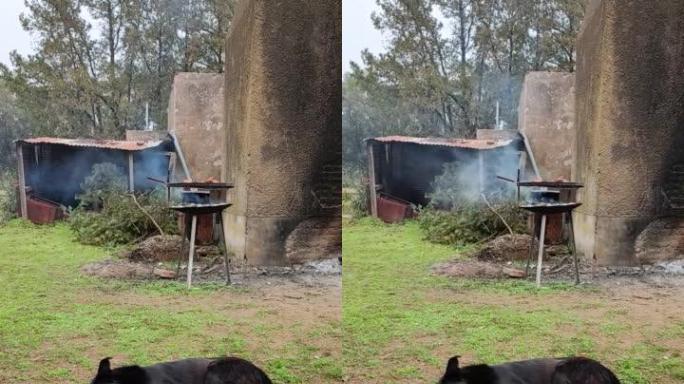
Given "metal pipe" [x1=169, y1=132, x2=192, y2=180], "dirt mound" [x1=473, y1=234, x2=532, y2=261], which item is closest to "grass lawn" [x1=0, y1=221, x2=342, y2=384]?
"metal pipe" [x1=169, y1=132, x2=192, y2=180]

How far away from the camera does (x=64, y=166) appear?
9.94 ft

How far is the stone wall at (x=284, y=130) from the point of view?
10.1ft

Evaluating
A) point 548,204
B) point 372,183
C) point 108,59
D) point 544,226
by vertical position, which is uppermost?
point 108,59

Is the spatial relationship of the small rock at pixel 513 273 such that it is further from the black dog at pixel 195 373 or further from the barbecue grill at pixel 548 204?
the black dog at pixel 195 373

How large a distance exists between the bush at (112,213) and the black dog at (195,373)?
0.63m

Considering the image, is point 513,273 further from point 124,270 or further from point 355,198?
point 124,270

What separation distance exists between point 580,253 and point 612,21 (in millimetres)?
1064

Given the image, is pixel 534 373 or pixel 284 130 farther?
pixel 284 130

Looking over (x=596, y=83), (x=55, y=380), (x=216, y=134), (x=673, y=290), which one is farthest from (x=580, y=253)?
(x=55, y=380)

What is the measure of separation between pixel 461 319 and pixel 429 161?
2.42 feet

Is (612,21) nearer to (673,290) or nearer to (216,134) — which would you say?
(673,290)

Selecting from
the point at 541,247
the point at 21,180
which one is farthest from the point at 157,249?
the point at 541,247


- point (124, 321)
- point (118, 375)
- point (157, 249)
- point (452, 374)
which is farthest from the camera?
point (157, 249)

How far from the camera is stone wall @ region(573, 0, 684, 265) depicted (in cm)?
307
